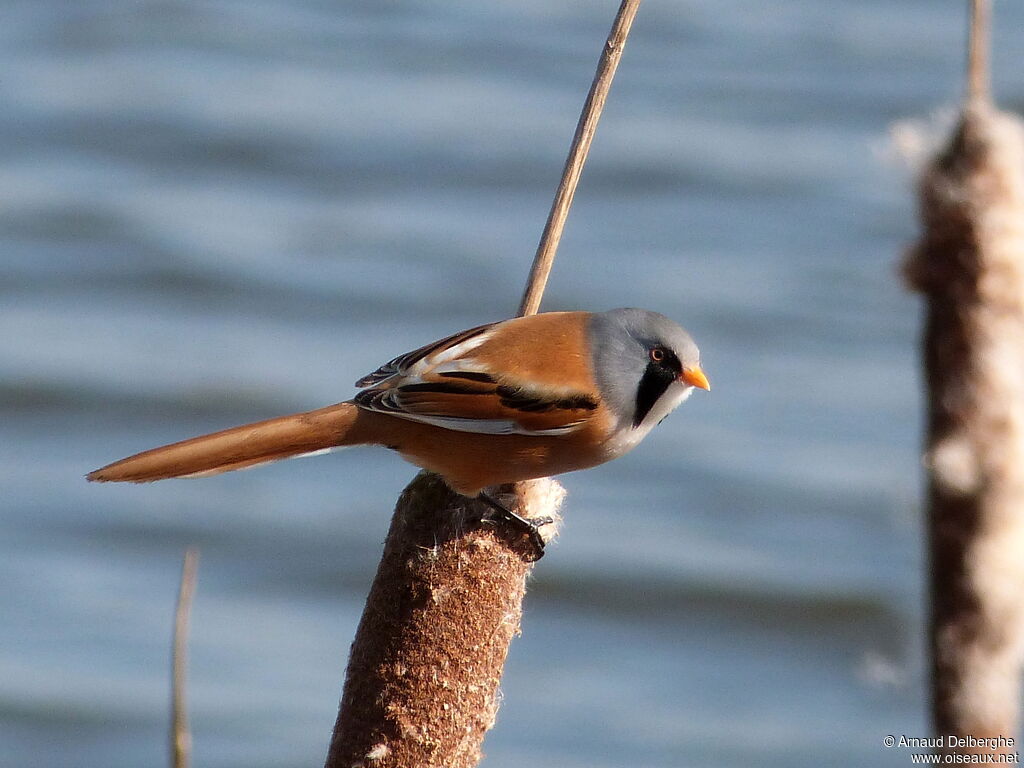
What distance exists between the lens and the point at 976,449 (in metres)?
1.49

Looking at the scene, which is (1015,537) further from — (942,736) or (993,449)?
(942,736)

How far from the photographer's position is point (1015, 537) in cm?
149

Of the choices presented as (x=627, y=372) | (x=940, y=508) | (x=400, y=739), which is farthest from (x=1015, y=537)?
(x=627, y=372)

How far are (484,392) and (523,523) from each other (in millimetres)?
669

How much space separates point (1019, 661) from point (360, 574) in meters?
7.16

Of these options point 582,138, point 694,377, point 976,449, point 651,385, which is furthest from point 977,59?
point 651,385

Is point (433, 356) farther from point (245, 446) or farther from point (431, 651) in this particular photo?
point (431, 651)

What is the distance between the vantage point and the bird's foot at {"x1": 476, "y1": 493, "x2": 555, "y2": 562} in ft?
9.21

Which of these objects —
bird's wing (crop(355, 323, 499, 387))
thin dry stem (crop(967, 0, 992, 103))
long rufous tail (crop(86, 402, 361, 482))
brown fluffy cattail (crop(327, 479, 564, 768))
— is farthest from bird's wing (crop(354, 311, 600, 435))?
thin dry stem (crop(967, 0, 992, 103))

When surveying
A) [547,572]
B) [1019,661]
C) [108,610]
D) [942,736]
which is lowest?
[942,736]

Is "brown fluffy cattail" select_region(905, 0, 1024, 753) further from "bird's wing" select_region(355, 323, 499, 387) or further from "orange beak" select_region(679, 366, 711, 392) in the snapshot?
"bird's wing" select_region(355, 323, 499, 387)

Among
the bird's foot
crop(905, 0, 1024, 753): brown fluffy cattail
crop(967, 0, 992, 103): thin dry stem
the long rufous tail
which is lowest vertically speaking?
crop(905, 0, 1024, 753): brown fluffy cattail

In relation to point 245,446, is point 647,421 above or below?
above

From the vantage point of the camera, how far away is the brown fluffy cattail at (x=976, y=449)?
1.45 metres
